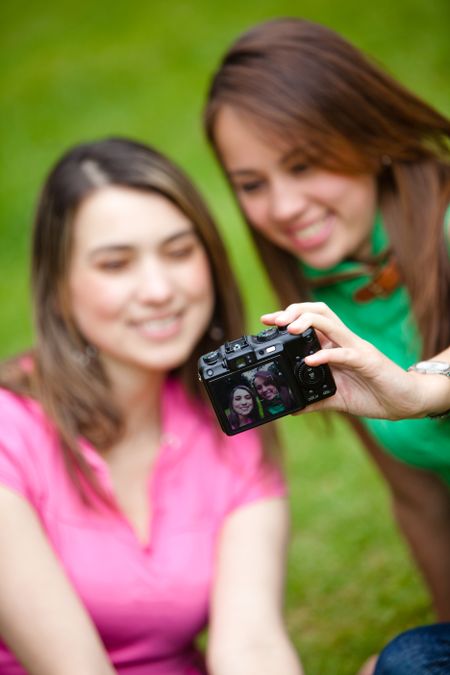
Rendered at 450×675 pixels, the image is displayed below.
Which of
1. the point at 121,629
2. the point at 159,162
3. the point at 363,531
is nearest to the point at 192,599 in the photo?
the point at 121,629

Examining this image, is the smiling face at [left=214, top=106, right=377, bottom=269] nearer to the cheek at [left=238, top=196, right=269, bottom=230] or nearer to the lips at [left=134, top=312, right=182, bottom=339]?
the cheek at [left=238, top=196, right=269, bottom=230]

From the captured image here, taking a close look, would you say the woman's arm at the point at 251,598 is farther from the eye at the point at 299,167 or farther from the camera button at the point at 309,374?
the eye at the point at 299,167

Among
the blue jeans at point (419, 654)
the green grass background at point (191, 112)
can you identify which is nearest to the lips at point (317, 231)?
the blue jeans at point (419, 654)

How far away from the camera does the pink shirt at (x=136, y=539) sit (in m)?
2.46

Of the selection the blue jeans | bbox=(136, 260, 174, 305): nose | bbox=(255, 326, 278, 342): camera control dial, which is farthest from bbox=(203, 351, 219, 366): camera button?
the blue jeans

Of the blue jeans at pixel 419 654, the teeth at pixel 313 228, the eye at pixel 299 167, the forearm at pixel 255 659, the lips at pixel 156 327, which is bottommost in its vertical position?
the forearm at pixel 255 659

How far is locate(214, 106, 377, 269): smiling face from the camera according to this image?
2684 mm

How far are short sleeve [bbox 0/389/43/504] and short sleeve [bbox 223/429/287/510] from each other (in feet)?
2.17

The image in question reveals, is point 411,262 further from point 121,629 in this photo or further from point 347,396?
point 121,629

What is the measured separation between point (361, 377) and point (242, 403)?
0.95 ft

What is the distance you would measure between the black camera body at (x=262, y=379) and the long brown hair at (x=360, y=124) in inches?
33.2

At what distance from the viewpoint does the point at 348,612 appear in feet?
11.8

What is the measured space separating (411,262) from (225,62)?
0.93 m

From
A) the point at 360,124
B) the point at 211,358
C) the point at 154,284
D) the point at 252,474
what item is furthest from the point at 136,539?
the point at 360,124
